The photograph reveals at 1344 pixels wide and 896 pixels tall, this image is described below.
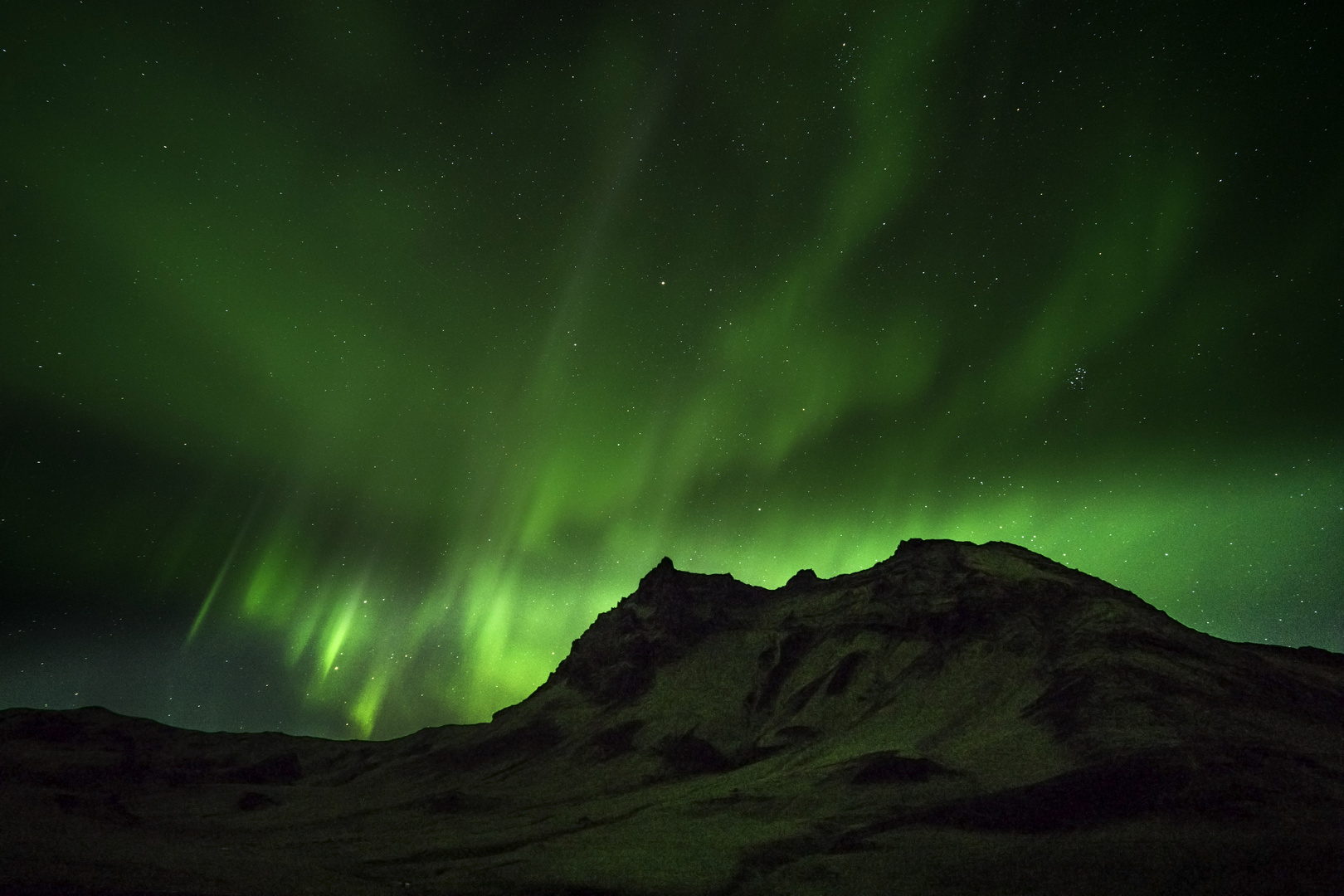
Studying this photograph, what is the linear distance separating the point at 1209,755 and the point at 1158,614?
4822 centimetres

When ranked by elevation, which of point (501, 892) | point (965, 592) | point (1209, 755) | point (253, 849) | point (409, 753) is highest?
point (965, 592)

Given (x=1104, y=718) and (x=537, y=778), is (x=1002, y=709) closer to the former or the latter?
(x=1104, y=718)

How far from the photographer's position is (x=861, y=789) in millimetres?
81750

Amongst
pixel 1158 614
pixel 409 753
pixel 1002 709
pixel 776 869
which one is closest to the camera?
pixel 776 869

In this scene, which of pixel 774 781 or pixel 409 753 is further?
pixel 409 753

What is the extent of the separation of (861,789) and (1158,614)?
64.4 metres

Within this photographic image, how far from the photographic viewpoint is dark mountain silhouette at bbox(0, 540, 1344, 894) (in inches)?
2242

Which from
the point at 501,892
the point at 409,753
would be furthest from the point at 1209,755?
the point at 409,753

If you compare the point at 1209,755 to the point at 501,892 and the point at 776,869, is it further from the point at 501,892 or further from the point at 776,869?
the point at 501,892

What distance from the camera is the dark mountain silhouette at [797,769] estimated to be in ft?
187

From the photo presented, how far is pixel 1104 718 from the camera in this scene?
3406 inches

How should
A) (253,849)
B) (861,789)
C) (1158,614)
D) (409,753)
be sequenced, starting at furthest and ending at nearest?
(409,753) < (1158,614) < (861,789) < (253,849)

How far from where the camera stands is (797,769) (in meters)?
95.3

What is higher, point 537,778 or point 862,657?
point 862,657
